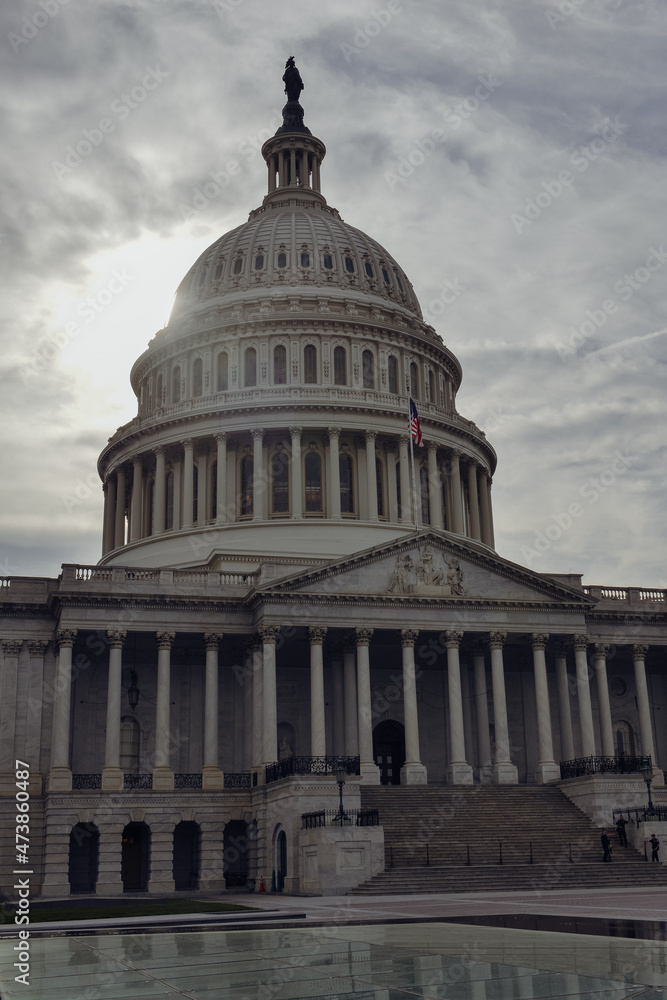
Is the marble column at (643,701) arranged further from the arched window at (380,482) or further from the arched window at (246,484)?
the arched window at (246,484)

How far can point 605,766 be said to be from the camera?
5209 centimetres

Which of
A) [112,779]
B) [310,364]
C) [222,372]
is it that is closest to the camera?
[112,779]

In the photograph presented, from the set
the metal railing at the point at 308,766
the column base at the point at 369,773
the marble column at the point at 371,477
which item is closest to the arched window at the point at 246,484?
the marble column at the point at 371,477

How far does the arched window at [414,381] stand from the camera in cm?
8000

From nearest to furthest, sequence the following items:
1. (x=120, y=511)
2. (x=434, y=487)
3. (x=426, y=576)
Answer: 1. (x=426, y=576)
2. (x=434, y=487)
3. (x=120, y=511)

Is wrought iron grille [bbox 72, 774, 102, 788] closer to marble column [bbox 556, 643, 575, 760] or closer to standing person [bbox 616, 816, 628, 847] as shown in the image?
standing person [bbox 616, 816, 628, 847]

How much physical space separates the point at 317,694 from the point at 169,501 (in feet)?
88.1

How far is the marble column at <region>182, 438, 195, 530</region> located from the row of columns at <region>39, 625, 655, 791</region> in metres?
17.3

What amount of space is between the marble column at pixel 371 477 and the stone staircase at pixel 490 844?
929 inches

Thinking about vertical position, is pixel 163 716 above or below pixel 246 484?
below

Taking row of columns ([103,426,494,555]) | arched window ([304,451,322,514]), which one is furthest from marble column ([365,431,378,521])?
arched window ([304,451,322,514])

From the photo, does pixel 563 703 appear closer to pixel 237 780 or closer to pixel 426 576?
pixel 426 576

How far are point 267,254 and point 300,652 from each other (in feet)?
121

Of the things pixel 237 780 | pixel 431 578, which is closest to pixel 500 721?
pixel 431 578
